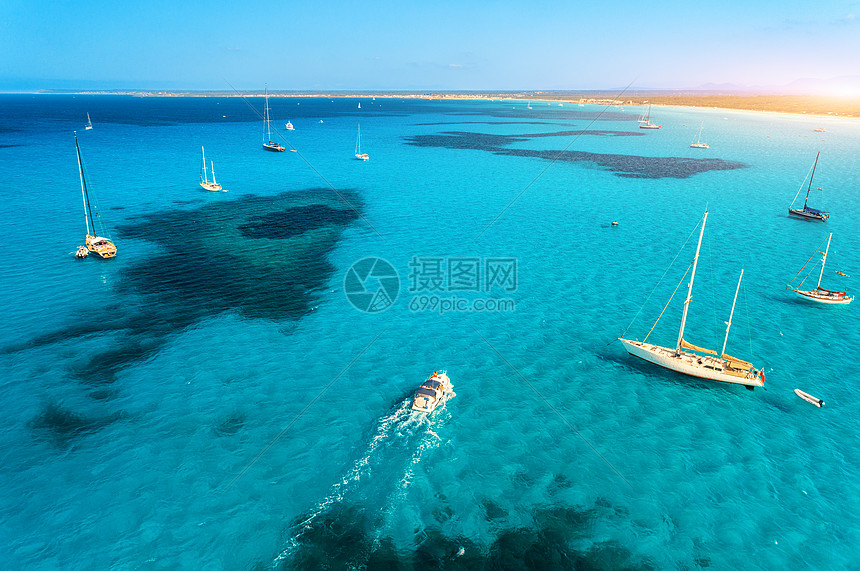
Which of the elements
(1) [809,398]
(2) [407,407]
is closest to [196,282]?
(2) [407,407]

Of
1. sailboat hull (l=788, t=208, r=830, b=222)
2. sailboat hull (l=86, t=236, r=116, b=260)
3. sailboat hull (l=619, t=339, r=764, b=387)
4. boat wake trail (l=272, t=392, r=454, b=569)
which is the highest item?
sailboat hull (l=788, t=208, r=830, b=222)

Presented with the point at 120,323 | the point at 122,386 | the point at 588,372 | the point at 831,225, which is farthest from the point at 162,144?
the point at 831,225

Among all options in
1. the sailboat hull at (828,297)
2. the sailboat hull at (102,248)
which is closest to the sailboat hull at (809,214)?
the sailboat hull at (828,297)

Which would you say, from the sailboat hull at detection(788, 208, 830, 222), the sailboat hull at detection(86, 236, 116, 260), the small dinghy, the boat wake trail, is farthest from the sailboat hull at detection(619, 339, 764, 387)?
the sailboat hull at detection(788, 208, 830, 222)

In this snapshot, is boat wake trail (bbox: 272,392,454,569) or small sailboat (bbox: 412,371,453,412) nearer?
boat wake trail (bbox: 272,392,454,569)

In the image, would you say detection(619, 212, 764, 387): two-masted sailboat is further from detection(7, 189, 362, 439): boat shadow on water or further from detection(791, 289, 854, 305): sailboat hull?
detection(7, 189, 362, 439): boat shadow on water

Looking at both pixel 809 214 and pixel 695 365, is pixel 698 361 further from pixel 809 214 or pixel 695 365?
pixel 809 214
